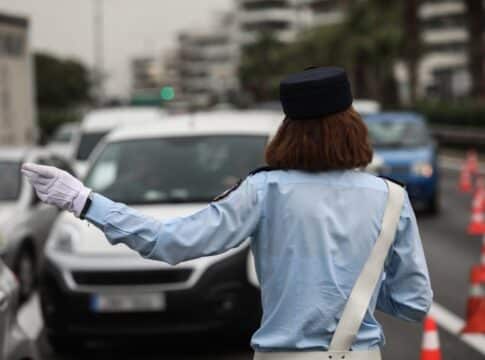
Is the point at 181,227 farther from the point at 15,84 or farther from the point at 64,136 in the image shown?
the point at 64,136

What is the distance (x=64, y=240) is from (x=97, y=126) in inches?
423

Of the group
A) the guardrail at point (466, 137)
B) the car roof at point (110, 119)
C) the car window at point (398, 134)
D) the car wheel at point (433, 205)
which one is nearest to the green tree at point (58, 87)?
the guardrail at point (466, 137)

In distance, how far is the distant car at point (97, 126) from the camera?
1689 centimetres

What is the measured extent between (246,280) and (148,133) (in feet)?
6.49

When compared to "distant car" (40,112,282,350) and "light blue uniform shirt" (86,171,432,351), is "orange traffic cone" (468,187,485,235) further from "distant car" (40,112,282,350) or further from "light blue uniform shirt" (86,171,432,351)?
"light blue uniform shirt" (86,171,432,351)

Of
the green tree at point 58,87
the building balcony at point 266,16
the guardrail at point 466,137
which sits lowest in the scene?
the green tree at point 58,87

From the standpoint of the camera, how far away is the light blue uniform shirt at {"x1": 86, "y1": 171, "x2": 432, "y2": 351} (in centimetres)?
Answer: 298

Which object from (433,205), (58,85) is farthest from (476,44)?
(58,85)

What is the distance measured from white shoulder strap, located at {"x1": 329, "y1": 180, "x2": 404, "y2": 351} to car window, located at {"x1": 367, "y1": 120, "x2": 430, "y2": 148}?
15355 millimetres

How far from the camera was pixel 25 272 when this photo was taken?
33.6ft

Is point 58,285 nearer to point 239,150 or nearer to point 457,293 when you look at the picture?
point 239,150

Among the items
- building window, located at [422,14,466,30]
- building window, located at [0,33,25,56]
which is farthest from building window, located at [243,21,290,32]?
building window, located at [0,33,25,56]

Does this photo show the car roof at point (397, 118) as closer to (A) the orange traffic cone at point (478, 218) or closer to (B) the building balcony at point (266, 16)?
(A) the orange traffic cone at point (478, 218)

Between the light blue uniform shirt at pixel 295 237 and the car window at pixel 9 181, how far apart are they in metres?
8.25
